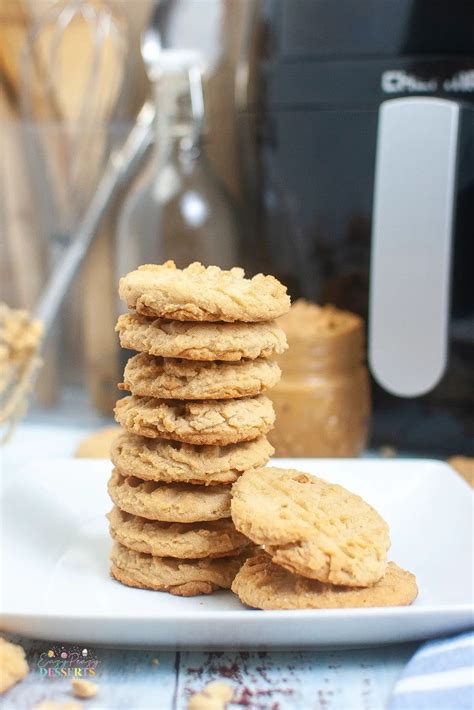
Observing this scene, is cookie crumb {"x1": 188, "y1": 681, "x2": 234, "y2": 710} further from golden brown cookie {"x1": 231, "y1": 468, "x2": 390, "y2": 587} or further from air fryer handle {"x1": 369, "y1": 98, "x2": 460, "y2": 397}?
air fryer handle {"x1": 369, "y1": 98, "x2": 460, "y2": 397}

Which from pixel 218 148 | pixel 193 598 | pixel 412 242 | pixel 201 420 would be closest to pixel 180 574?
pixel 193 598

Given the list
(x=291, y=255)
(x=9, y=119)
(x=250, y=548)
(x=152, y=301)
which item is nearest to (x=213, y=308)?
(x=152, y=301)

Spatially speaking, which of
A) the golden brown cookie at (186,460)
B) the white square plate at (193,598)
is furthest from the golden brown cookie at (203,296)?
the white square plate at (193,598)

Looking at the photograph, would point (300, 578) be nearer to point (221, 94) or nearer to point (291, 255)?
point (291, 255)

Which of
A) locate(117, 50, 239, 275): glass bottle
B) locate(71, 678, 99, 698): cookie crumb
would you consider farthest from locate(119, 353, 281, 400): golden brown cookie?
locate(117, 50, 239, 275): glass bottle

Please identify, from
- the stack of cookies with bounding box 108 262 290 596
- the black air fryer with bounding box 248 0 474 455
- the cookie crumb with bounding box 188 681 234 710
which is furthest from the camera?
the black air fryer with bounding box 248 0 474 455

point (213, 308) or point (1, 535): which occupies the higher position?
point (213, 308)

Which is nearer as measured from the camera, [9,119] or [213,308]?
[213,308]

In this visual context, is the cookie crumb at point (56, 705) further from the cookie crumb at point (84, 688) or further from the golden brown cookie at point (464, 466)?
the golden brown cookie at point (464, 466)
